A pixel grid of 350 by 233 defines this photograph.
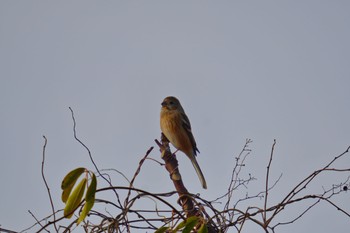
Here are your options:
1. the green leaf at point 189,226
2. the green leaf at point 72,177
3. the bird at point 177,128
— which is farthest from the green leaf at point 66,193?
the bird at point 177,128

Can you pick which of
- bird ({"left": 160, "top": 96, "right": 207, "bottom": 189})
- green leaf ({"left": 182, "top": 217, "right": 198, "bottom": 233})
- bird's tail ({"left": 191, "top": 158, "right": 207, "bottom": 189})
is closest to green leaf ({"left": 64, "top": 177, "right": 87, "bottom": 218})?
green leaf ({"left": 182, "top": 217, "right": 198, "bottom": 233})

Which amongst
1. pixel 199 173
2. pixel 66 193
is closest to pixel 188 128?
pixel 199 173

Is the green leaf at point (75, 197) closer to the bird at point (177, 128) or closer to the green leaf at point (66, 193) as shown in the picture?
the green leaf at point (66, 193)

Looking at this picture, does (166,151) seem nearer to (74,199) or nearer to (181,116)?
(74,199)

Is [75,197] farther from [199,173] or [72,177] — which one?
[199,173]

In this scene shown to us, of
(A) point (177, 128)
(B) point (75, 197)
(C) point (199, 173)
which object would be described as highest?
(A) point (177, 128)

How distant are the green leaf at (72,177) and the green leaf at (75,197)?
3cm

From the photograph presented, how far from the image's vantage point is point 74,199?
2107mm

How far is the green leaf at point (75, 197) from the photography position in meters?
2.10

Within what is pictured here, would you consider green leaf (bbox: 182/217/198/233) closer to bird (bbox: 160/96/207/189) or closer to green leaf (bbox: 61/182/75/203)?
green leaf (bbox: 61/182/75/203)

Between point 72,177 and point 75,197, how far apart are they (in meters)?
0.08

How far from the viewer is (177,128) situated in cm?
684

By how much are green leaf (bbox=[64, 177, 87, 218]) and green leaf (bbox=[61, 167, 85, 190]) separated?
31 mm

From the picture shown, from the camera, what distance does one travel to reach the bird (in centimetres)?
673
